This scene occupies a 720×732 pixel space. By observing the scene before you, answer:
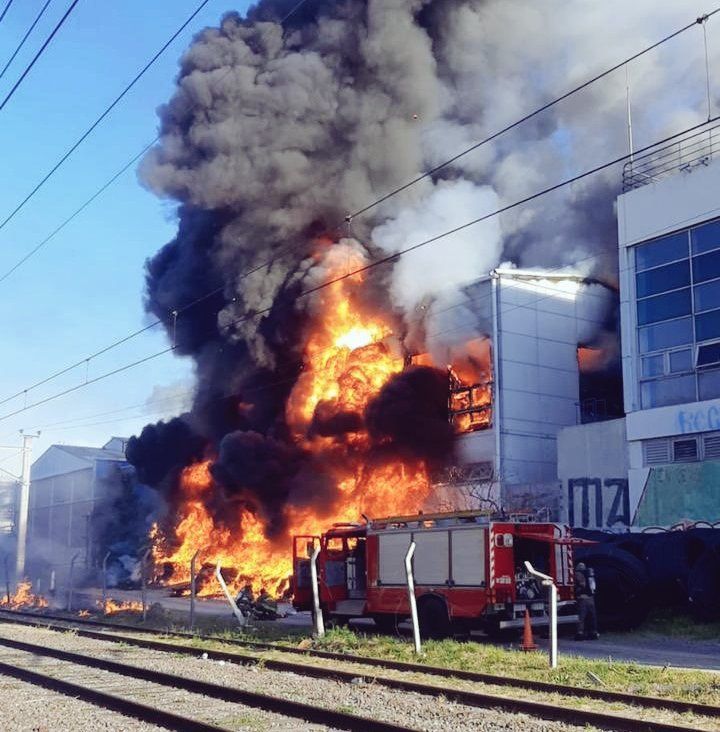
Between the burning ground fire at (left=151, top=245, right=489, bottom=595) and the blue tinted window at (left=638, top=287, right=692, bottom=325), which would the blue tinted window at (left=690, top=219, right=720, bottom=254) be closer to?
the blue tinted window at (left=638, top=287, right=692, bottom=325)

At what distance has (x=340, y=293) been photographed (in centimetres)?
3819

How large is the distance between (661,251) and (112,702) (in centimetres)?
2303

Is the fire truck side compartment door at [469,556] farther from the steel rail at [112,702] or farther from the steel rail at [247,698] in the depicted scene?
the steel rail at [112,702]

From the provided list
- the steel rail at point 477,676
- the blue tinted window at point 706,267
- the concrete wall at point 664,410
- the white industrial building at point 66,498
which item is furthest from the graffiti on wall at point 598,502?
the white industrial building at point 66,498

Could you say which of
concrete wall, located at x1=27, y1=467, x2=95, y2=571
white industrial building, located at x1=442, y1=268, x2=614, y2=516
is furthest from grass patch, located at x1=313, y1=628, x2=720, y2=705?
concrete wall, located at x1=27, y1=467, x2=95, y2=571

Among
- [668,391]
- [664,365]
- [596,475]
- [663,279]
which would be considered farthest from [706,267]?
[596,475]

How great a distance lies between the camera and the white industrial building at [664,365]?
88.8 feet

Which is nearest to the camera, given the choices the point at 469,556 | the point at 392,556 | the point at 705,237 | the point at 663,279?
the point at 469,556

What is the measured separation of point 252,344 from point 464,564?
22.9m

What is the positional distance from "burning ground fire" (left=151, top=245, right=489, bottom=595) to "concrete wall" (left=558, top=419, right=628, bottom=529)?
18.1 ft

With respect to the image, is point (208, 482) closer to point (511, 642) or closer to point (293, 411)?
point (293, 411)

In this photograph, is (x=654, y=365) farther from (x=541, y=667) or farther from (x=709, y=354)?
(x=541, y=667)

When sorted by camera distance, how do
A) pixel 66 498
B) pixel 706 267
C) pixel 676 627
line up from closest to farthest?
pixel 676 627 → pixel 706 267 → pixel 66 498

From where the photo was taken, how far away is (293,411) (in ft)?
125
